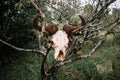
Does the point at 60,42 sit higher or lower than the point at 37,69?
higher

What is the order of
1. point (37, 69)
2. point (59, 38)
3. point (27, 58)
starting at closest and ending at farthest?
point (59, 38)
point (37, 69)
point (27, 58)

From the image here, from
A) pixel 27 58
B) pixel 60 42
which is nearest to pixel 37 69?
pixel 27 58

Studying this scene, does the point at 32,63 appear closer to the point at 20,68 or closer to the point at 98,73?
the point at 20,68

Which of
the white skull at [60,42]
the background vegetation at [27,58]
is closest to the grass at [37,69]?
the background vegetation at [27,58]

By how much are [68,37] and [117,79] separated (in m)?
3.01

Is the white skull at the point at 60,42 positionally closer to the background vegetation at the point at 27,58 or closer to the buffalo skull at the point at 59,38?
the buffalo skull at the point at 59,38

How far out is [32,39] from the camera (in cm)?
720

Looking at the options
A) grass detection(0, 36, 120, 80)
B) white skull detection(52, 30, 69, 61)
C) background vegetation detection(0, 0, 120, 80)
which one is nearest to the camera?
white skull detection(52, 30, 69, 61)

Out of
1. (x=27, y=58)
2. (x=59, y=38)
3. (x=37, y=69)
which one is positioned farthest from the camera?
(x=27, y=58)

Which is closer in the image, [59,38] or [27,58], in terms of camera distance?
[59,38]

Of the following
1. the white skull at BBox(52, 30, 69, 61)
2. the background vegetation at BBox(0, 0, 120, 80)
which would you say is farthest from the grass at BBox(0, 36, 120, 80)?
the white skull at BBox(52, 30, 69, 61)

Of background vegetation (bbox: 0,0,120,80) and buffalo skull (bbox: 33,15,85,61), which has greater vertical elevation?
buffalo skull (bbox: 33,15,85,61)

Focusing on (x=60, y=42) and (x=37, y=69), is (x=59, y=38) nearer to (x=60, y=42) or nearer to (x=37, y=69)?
(x=60, y=42)

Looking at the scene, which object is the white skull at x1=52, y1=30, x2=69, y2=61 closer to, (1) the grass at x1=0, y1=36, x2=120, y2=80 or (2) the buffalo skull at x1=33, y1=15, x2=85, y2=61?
(2) the buffalo skull at x1=33, y1=15, x2=85, y2=61
